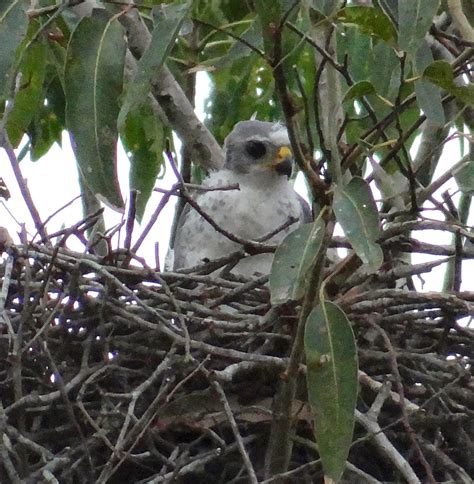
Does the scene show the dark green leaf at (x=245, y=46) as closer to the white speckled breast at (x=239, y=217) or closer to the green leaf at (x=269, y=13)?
the green leaf at (x=269, y=13)

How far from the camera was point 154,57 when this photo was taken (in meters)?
1.96

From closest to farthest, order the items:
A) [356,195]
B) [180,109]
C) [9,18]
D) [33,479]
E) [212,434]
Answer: [356,195] < [9,18] < [33,479] < [212,434] < [180,109]

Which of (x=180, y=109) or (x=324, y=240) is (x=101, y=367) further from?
(x=180, y=109)

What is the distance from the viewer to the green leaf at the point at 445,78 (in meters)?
1.96

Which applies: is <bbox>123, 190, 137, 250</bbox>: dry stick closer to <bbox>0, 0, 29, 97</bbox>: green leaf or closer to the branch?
<bbox>0, 0, 29, 97</bbox>: green leaf

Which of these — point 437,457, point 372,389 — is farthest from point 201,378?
point 437,457

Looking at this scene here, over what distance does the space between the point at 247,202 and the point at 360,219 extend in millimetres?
1849

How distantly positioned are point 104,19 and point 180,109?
1197mm

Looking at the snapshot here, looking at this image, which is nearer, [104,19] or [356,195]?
[356,195]

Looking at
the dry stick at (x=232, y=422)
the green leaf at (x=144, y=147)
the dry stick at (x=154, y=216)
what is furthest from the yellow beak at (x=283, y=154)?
the dry stick at (x=232, y=422)

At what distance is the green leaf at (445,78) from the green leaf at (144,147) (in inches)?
63.0

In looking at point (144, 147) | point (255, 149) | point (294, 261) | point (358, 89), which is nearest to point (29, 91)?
point (144, 147)

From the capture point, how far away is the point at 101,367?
8.18 feet

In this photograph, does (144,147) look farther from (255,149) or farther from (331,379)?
(331,379)
